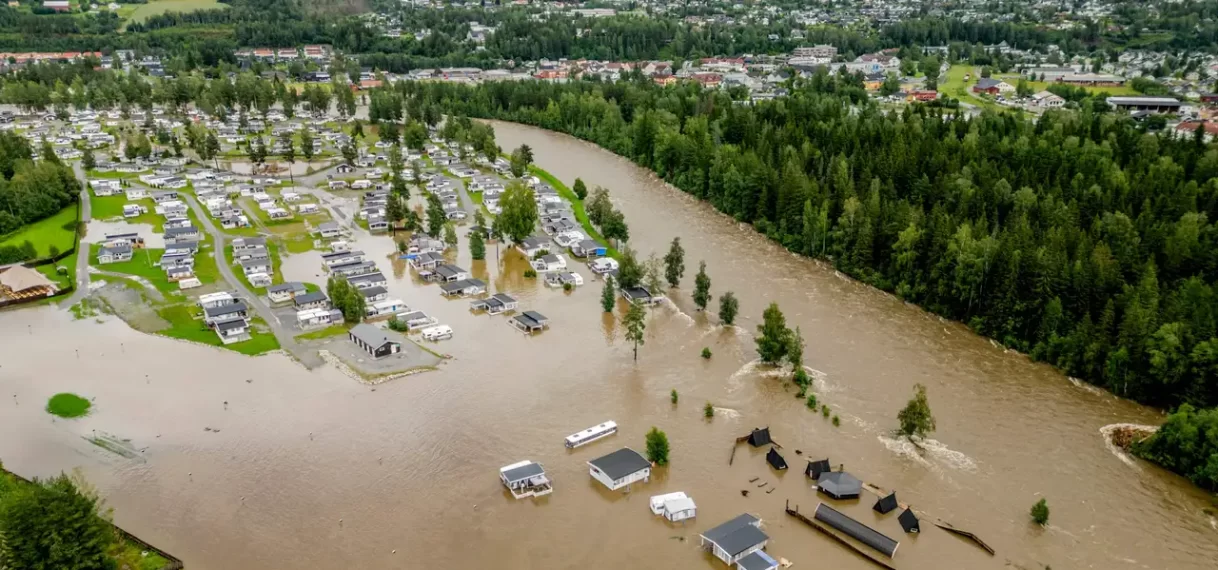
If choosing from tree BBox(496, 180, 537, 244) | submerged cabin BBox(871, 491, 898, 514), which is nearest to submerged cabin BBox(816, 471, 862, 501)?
submerged cabin BBox(871, 491, 898, 514)

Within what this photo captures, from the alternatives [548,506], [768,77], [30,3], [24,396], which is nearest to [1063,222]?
[548,506]

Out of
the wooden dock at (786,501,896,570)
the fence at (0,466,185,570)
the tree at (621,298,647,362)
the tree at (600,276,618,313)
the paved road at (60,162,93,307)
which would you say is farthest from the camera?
the paved road at (60,162,93,307)

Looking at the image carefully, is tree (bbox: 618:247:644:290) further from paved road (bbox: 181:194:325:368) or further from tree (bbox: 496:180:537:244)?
paved road (bbox: 181:194:325:368)

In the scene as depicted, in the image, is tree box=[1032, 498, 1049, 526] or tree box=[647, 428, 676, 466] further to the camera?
tree box=[647, 428, 676, 466]

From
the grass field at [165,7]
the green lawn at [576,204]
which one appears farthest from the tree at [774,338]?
the grass field at [165,7]

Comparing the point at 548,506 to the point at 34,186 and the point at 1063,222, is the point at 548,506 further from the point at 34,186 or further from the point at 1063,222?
the point at 34,186

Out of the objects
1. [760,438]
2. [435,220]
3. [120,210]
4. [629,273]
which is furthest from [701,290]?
[120,210]
